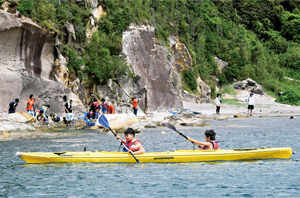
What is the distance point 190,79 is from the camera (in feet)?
117

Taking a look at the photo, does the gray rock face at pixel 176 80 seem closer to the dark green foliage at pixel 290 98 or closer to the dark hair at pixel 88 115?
the dark green foliage at pixel 290 98

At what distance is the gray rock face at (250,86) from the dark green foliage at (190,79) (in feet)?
24.0

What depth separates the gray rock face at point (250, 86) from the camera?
39881 millimetres

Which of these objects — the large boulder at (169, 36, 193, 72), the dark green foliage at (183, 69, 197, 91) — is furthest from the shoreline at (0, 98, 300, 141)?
the large boulder at (169, 36, 193, 72)

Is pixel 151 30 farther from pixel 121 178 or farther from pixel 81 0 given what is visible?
pixel 121 178

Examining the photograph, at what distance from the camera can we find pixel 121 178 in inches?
289

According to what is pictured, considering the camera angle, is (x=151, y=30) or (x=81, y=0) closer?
(x=81, y=0)

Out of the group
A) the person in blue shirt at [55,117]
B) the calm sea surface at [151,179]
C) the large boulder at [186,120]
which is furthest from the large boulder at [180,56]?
the calm sea surface at [151,179]

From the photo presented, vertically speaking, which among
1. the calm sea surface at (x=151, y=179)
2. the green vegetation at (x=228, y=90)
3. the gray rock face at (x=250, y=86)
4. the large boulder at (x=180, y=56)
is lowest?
the calm sea surface at (x=151, y=179)

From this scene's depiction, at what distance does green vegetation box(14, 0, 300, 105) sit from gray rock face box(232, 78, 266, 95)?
1536 millimetres

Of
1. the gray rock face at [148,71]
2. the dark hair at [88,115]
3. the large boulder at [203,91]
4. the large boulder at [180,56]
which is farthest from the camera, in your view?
the large boulder at [203,91]

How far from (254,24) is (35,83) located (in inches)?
1599

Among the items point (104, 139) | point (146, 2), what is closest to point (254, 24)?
point (146, 2)

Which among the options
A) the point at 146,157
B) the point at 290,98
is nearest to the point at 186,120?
the point at 146,157
